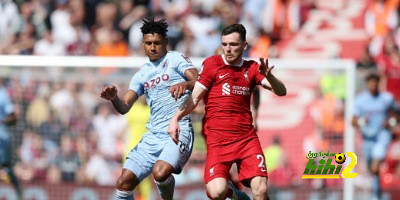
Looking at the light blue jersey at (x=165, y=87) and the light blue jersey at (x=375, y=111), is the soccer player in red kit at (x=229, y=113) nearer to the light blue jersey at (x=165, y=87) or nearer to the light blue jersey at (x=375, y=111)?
the light blue jersey at (x=165, y=87)

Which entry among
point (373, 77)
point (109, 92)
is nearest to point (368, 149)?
point (373, 77)

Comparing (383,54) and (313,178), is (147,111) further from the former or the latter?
(383,54)

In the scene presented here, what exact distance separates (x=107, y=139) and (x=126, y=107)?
583 centimetres

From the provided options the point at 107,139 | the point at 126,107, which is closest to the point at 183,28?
the point at 107,139

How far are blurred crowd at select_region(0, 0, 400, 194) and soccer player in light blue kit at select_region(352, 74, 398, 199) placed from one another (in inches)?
20.1

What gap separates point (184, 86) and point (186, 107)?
45cm

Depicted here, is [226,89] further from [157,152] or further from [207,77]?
[157,152]

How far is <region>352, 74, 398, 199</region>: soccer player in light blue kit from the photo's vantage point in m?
19.4

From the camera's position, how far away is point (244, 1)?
2428 cm

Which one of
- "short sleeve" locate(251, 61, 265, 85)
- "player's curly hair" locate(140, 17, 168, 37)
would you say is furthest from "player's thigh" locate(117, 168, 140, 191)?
"short sleeve" locate(251, 61, 265, 85)

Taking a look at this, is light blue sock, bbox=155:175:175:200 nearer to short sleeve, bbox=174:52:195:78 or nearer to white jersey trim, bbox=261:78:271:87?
short sleeve, bbox=174:52:195:78

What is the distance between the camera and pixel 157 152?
12617mm

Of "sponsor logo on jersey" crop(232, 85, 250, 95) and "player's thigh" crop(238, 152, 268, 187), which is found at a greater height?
"sponsor logo on jersey" crop(232, 85, 250, 95)

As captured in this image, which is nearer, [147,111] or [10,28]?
[147,111]
